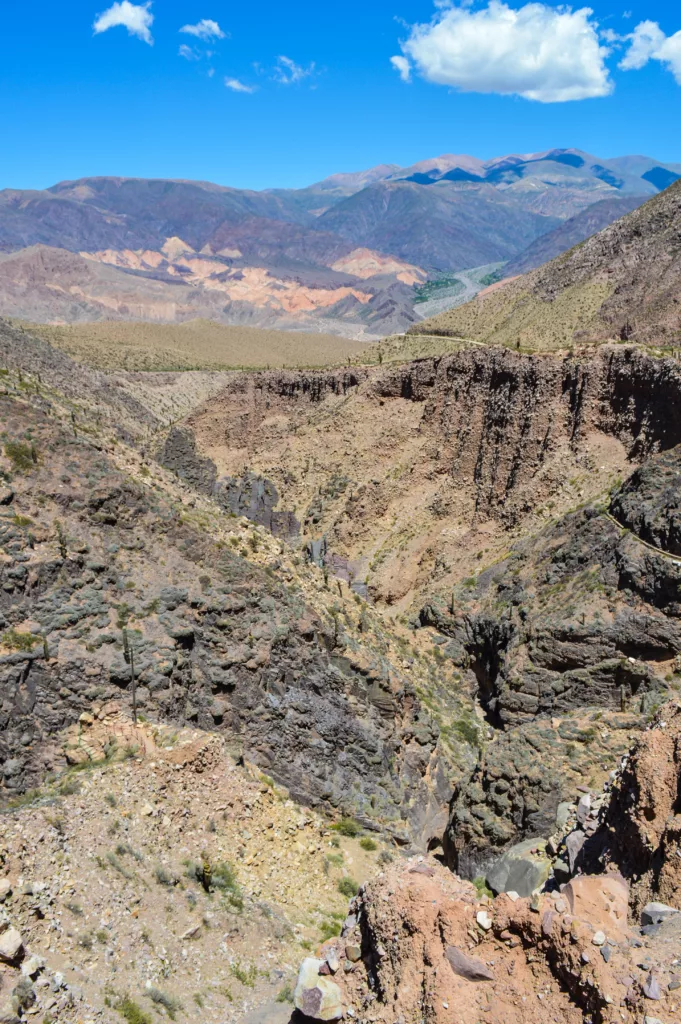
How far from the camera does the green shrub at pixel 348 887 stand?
14507 mm

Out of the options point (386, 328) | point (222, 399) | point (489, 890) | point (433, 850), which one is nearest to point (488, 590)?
point (433, 850)

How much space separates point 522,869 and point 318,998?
6055 millimetres

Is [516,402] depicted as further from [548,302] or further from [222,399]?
[222,399]

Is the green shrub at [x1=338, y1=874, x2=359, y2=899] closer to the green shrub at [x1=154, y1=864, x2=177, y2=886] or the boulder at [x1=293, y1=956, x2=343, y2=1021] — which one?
the green shrub at [x1=154, y1=864, x2=177, y2=886]

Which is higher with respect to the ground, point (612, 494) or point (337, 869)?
point (612, 494)

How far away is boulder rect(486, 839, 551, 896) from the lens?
13359mm

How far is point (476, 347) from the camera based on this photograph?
40.5 m

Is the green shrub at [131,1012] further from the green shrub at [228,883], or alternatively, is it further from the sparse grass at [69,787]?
the sparse grass at [69,787]

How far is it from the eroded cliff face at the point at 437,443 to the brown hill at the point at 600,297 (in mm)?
4521

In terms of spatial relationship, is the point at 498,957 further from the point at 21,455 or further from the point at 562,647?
the point at 562,647

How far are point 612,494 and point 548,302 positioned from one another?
25.1 meters

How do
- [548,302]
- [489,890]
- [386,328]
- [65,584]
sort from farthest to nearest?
[386,328] < [548,302] < [65,584] < [489,890]

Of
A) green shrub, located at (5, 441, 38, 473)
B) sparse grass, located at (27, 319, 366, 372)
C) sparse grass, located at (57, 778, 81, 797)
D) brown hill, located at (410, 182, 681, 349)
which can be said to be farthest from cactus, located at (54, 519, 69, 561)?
sparse grass, located at (27, 319, 366, 372)

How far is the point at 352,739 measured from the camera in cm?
1723
